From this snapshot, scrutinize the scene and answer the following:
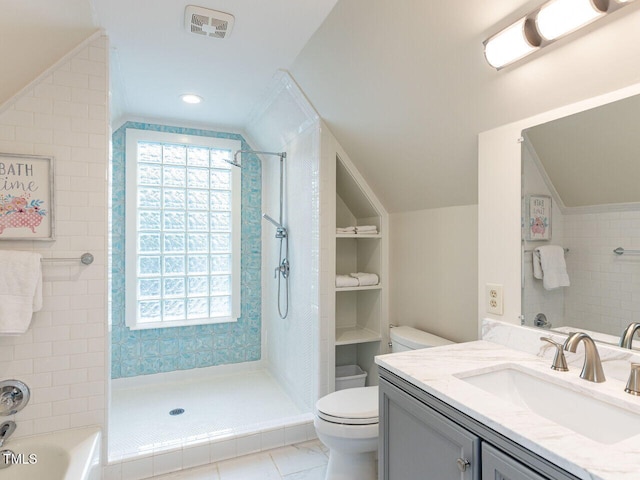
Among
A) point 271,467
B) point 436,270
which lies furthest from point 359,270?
point 271,467

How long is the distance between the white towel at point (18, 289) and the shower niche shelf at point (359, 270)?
1704mm

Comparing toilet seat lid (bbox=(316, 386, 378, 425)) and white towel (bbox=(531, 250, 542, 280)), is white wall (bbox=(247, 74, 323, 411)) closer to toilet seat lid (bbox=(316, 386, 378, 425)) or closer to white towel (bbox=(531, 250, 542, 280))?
toilet seat lid (bbox=(316, 386, 378, 425))

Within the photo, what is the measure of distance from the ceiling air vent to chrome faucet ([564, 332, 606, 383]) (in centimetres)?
203

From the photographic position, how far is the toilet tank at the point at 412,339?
2145 mm

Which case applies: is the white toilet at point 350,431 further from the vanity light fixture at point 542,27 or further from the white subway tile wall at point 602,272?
the vanity light fixture at point 542,27

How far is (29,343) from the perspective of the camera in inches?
72.1

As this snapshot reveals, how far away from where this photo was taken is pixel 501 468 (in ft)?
2.94

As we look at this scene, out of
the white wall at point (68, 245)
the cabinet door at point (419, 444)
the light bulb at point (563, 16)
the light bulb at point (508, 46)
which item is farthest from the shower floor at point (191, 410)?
the light bulb at point (563, 16)

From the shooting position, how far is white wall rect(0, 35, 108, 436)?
→ 1822 millimetres

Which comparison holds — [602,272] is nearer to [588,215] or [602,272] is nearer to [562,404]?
[588,215]

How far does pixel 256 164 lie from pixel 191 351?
1.94 meters

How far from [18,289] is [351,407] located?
5.78 ft

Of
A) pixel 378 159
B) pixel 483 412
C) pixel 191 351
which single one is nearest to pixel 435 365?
pixel 483 412

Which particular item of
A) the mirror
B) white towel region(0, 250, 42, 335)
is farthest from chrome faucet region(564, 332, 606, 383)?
white towel region(0, 250, 42, 335)
